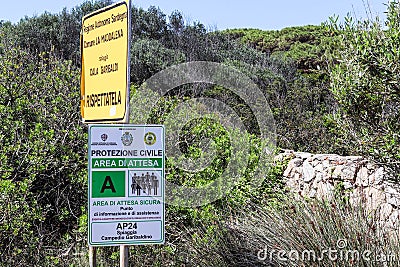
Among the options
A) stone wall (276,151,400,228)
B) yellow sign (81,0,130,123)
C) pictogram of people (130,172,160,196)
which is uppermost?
yellow sign (81,0,130,123)

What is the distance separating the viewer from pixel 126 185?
366 cm

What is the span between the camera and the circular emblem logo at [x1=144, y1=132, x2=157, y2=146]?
3.71 metres

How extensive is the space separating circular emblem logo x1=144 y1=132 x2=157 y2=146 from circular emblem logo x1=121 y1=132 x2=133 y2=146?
0.09m

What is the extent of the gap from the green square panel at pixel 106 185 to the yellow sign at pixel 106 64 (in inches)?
14.3

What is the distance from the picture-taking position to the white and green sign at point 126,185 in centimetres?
364

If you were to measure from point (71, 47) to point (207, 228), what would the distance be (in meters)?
12.0

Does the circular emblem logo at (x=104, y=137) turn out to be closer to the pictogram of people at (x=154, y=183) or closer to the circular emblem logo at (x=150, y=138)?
the circular emblem logo at (x=150, y=138)

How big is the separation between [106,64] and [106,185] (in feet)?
2.74

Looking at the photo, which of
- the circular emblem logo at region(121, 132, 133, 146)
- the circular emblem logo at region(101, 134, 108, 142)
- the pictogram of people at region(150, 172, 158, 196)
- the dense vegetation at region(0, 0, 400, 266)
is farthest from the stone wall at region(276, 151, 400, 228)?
the circular emblem logo at region(101, 134, 108, 142)

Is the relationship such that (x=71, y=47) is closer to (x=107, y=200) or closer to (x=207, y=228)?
(x=207, y=228)

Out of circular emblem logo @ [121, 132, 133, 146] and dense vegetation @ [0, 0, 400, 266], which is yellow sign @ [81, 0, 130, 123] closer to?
circular emblem logo @ [121, 132, 133, 146]

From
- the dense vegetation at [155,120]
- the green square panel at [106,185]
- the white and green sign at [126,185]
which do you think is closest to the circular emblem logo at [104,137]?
the white and green sign at [126,185]

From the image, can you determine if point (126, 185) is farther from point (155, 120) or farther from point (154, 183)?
point (155, 120)

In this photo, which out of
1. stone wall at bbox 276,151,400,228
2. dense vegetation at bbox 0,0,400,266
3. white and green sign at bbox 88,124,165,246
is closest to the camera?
white and green sign at bbox 88,124,165,246
